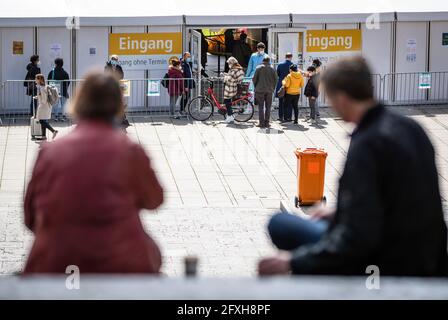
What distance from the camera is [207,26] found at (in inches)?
893

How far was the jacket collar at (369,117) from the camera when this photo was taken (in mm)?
3955

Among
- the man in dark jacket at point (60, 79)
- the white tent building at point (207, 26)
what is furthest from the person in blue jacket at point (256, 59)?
→ the man in dark jacket at point (60, 79)

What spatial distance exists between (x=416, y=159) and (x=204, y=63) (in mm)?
22897

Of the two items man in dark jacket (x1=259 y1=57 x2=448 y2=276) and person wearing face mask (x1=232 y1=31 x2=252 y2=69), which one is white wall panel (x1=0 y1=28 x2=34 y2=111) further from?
man in dark jacket (x1=259 y1=57 x2=448 y2=276)

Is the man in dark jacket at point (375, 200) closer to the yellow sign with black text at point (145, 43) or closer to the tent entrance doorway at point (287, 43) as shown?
the yellow sign with black text at point (145, 43)

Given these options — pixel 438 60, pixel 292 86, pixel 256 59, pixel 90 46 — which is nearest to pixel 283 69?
pixel 256 59

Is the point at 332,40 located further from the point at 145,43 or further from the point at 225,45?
the point at 145,43

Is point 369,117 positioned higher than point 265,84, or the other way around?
point 369,117

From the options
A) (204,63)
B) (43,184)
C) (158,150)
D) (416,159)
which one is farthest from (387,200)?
(204,63)

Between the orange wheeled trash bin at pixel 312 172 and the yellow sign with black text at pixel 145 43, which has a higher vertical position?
the yellow sign with black text at pixel 145 43

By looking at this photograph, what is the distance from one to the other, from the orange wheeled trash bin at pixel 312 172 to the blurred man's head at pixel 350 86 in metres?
10.1

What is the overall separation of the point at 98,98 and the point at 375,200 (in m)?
1.15

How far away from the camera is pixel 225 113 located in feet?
71.2
